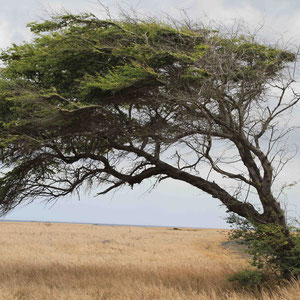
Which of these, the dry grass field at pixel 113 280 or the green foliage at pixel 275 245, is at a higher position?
the green foliage at pixel 275 245

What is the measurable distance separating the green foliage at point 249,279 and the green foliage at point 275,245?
0.33 m

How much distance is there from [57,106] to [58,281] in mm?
5640

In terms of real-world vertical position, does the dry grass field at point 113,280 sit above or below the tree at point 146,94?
below

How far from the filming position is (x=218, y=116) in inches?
521

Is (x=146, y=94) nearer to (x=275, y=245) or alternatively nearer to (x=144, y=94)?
(x=144, y=94)

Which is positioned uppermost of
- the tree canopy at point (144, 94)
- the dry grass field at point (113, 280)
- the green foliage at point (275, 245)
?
the tree canopy at point (144, 94)

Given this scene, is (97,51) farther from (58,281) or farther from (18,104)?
(58,281)

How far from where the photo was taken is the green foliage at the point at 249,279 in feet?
40.9

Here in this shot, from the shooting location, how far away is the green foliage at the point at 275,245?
12109 mm

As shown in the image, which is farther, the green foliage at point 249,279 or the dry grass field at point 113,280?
the green foliage at point 249,279

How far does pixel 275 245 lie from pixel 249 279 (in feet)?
4.36

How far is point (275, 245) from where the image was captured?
489 inches

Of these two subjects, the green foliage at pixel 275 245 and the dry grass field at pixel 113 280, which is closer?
the dry grass field at pixel 113 280

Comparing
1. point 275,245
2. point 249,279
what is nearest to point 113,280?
point 249,279
